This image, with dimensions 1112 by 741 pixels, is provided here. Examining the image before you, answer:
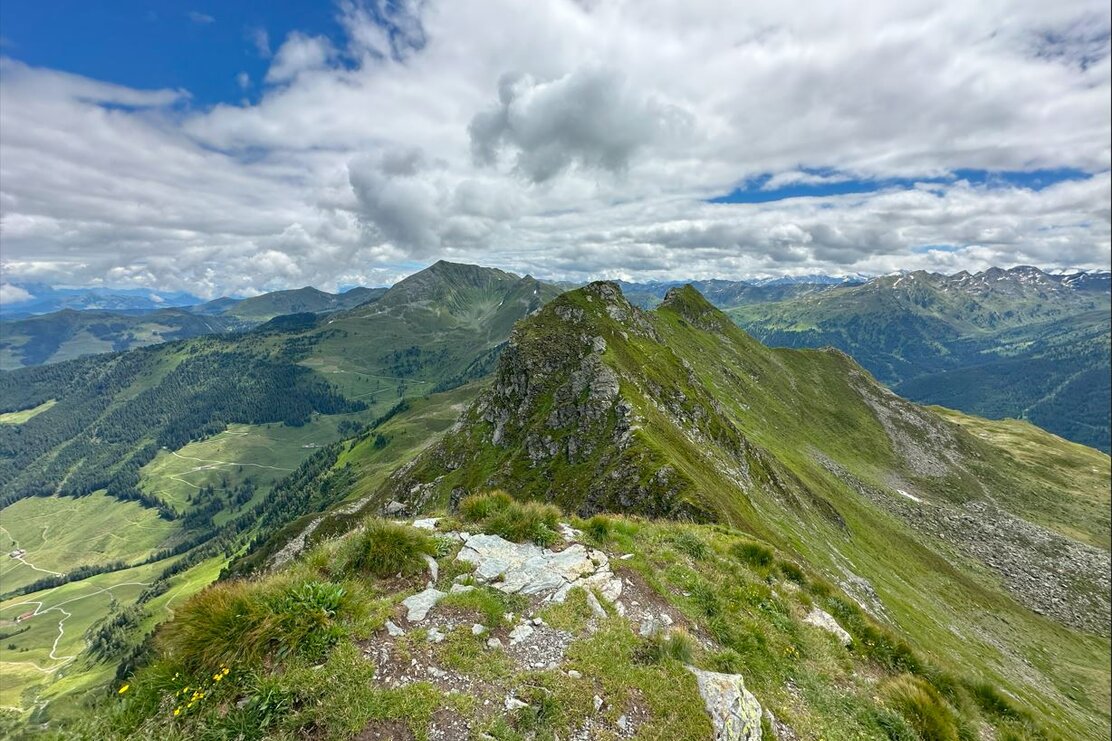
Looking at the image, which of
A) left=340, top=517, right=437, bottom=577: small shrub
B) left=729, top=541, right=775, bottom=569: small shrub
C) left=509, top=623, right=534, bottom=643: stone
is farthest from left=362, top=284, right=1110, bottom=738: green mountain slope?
left=509, top=623, right=534, bottom=643: stone

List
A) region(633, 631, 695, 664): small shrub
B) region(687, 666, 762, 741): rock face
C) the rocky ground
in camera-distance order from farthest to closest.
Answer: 1. region(633, 631, 695, 664): small shrub
2. region(687, 666, 762, 741): rock face
3. the rocky ground

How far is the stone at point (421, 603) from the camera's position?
37.9 ft

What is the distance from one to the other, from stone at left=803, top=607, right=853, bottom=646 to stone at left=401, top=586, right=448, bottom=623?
12873 mm

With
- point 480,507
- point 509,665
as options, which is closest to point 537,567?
point 480,507

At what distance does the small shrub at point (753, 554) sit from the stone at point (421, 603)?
41.3 ft

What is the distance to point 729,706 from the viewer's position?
10.5 meters

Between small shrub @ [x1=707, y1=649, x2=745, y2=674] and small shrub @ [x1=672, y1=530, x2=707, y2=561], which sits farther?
small shrub @ [x1=672, y1=530, x2=707, y2=561]

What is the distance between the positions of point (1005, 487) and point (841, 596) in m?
178

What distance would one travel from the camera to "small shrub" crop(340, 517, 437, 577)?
13.2 m

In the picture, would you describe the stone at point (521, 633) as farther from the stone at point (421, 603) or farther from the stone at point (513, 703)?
the stone at point (421, 603)

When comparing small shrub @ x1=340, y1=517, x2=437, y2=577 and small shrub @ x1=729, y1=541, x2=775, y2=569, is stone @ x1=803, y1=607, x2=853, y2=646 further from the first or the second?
small shrub @ x1=340, y1=517, x2=437, y2=577

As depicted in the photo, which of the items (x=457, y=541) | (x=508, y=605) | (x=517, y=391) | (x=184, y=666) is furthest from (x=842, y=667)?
(x=517, y=391)

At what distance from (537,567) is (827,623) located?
1085cm

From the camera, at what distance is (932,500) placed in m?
126
